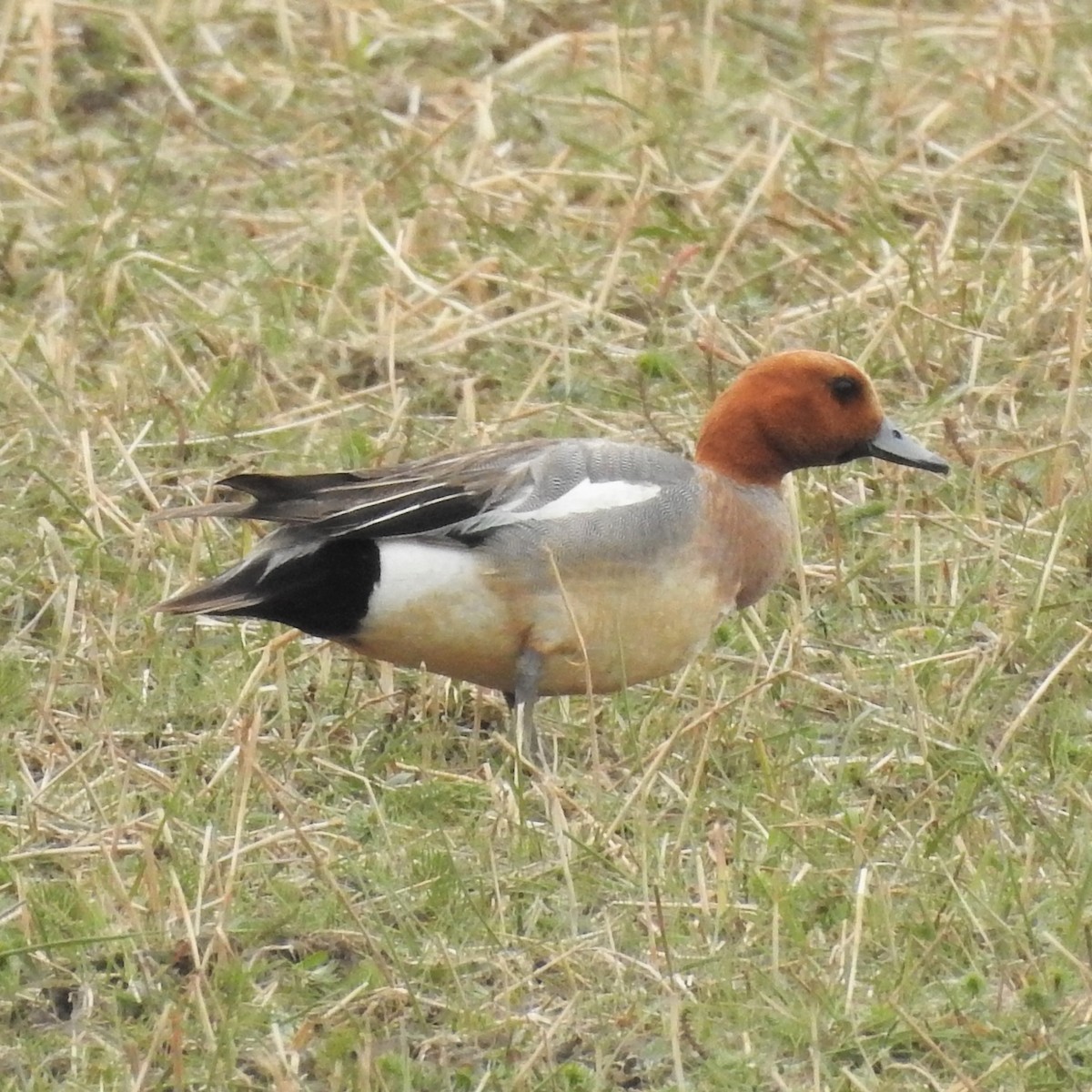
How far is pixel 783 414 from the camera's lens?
4320mm

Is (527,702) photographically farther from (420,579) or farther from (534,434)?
(534,434)

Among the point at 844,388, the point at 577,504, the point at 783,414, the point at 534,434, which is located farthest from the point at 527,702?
the point at 534,434

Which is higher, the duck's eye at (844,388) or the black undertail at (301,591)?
the duck's eye at (844,388)

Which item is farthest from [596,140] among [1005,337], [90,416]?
[90,416]

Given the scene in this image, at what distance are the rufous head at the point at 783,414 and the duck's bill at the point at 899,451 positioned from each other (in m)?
0.06

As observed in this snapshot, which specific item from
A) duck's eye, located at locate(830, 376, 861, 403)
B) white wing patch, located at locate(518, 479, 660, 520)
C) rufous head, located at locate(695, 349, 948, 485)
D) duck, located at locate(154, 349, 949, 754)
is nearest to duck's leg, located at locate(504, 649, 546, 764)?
duck, located at locate(154, 349, 949, 754)

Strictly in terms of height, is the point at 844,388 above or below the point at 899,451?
above

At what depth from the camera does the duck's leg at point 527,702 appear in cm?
395

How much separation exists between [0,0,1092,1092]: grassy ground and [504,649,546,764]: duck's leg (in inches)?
2.0

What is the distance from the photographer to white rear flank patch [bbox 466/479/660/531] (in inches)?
156

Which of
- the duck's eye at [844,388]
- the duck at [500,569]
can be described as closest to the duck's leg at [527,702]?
the duck at [500,569]

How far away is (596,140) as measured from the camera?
6.82 metres

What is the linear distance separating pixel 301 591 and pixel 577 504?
466 mm

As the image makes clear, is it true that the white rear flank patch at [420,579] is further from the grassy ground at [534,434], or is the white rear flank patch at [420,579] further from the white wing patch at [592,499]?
the grassy ground at [534,434]
